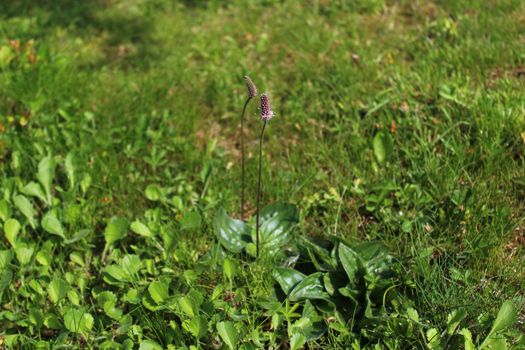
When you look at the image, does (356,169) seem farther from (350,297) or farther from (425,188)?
(350,297)

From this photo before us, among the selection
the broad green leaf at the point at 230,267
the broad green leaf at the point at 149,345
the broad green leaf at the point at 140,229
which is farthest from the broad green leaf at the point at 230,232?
the broad green leaf at the point at 149,345

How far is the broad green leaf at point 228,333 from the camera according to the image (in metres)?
2.39

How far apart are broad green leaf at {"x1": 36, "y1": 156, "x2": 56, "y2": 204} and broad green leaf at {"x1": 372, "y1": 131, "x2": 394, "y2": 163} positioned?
5.82 ft

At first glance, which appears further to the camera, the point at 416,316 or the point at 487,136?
the point at 487,136

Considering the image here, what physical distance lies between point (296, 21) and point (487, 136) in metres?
2.06

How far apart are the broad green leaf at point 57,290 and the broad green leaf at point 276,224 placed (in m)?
0.89

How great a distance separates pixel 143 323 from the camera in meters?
2.65

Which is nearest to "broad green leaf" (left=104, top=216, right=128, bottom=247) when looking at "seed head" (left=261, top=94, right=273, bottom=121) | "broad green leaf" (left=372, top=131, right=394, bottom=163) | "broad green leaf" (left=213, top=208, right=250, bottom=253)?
"broad green leaf" (left=213, top=208, right=250, bottom=253)

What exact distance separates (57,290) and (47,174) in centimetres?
85

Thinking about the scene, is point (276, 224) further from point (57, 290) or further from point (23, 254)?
point (23, 254)

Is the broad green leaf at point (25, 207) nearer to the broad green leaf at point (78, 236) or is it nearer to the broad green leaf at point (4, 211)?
the broad green leaf at point (4, 211)

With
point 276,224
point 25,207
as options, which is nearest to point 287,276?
point 276,224

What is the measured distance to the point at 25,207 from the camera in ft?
10.5

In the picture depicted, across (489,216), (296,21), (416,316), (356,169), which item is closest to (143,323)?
(416,316)
